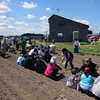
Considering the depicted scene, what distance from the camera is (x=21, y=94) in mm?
7844

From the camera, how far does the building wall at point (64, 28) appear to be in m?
40.9

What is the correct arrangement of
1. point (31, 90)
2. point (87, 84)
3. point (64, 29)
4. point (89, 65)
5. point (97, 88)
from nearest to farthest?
point (97, 88), point (87, 84), point (31, 90), point (89, 65), point (64, 29)

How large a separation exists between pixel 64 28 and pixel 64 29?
21cm

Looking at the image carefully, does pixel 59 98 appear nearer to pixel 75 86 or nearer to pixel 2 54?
pixel 75 86

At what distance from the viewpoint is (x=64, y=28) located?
41156 millimetres

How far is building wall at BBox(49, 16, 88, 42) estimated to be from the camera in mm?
40938

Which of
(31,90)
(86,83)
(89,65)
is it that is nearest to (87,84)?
(86,83)

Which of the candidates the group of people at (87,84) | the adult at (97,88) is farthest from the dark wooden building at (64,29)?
the adult at (97,88)

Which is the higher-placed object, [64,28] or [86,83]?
[64,28]

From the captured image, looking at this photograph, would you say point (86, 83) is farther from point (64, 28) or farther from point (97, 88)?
point (64, 28)

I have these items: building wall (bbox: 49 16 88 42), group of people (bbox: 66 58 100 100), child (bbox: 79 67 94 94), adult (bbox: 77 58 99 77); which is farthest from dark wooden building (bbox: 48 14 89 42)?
child (bbox: 79 67 94 94)

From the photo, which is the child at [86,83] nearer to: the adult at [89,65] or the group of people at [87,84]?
the group of people at [87,84]

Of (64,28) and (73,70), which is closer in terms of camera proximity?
(73,70)

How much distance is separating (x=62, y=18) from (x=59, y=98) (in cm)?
3534
